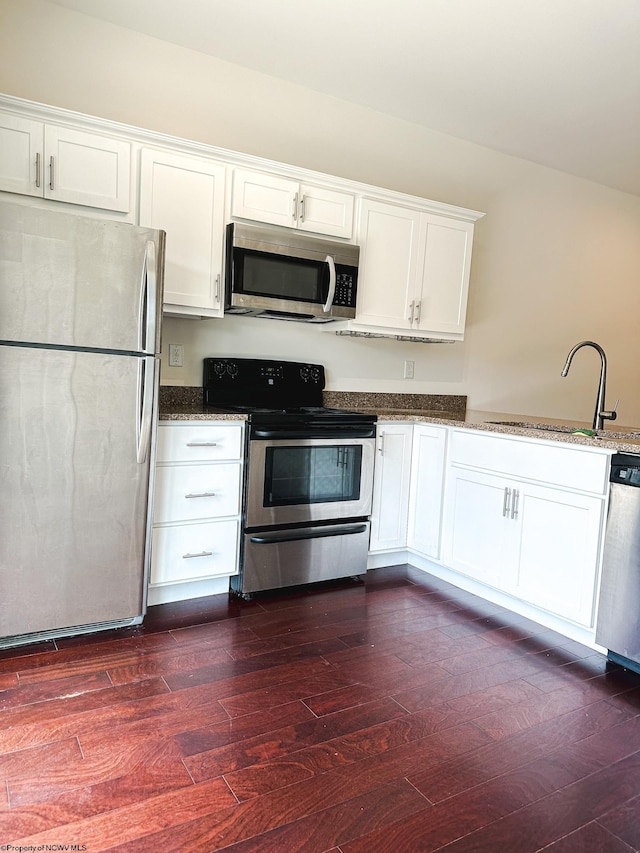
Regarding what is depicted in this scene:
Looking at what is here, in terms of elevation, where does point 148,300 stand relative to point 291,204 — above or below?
below

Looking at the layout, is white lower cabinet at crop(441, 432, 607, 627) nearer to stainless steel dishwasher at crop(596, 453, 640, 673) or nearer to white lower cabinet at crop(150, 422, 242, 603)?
stainless steel dishwasher at crop(596, 453, 640, 673)

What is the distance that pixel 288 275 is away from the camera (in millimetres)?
2990

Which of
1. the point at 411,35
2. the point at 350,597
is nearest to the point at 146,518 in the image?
the point at 350,597

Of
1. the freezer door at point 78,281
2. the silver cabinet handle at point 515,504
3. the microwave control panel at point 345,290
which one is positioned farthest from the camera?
the microwave control panel at point 345,290

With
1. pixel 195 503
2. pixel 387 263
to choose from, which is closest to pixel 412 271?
pixel 387 263

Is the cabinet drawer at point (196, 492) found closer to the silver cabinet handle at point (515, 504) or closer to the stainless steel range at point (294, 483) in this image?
the stainless steel range at point (294, 483)

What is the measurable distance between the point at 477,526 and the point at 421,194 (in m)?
2.15

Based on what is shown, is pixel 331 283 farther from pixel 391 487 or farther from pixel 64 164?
pixel 64 164

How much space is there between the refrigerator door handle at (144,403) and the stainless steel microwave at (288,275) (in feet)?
2.25

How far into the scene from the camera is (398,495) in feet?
10.8

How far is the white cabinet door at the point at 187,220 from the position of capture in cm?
266

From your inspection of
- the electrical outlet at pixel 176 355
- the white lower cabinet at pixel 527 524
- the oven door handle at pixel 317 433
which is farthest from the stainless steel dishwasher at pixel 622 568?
the electrical outlet at pixel 176 355

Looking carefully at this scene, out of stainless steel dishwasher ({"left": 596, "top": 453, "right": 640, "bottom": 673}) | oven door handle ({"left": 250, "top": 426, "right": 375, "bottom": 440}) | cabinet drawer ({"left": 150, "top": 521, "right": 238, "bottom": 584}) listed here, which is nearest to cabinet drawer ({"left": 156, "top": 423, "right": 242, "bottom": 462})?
oven door handle ({"left": 250, "top": 426, "right": 375, "bottom": 440})

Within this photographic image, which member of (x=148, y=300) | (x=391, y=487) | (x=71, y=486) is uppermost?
(x=148, y=300)
